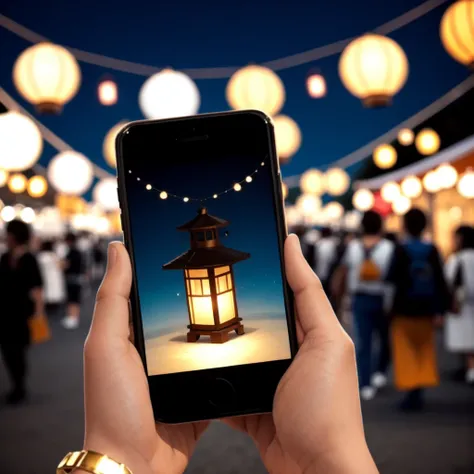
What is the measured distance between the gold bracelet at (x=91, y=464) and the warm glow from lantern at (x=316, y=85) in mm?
8286

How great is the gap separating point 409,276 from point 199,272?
3.01 m

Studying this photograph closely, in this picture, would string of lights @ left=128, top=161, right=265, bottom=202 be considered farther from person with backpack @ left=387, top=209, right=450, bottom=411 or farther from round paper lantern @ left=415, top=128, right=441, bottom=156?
round paper lantern @ left=415, top=128, right=441, bottom=156

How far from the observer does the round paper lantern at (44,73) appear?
4.88m

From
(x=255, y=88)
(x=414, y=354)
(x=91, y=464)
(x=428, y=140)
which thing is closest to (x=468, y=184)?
(x=428, y=140)

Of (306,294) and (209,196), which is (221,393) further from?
(209,196)

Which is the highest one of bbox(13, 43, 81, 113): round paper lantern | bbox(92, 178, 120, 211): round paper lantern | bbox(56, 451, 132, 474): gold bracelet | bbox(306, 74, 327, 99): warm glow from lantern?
bbox(306, 74, 327, 99): warm glow from lantern

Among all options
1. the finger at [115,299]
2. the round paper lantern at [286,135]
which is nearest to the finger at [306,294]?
the finger at [115,299]

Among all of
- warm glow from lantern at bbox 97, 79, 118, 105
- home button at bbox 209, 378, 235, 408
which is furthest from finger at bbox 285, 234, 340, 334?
warm glow from lantern at bbox 97, 79, 118, 105

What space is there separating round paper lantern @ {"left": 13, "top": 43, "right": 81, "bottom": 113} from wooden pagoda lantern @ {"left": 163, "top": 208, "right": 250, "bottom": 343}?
3.97 metres

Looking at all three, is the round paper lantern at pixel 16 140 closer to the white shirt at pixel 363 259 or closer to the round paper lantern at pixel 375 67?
the round paper lantern at pixel 375 67

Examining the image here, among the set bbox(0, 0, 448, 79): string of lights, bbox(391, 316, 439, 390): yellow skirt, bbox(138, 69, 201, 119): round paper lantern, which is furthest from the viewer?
bbox(0, 0, 448, 79): string of lights

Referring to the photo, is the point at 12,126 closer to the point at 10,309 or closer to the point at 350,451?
the point at 10,309

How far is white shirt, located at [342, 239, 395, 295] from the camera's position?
4613mm

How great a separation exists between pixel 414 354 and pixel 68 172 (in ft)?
14.1
